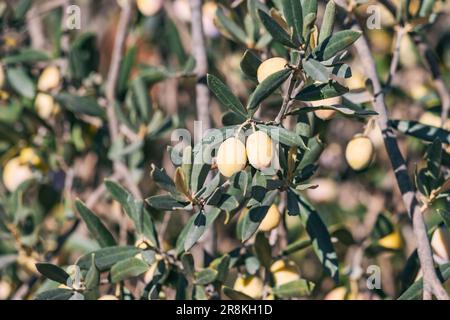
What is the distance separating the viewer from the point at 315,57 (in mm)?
820

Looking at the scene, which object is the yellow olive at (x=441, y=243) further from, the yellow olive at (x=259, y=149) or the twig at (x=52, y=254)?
the twig at (x=52, y=254)

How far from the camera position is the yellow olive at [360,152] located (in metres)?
1.05

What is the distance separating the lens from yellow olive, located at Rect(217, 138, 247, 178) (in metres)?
0.82

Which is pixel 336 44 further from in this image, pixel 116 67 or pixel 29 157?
pixel 29 157

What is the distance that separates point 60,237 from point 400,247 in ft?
2.16

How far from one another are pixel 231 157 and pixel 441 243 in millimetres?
421

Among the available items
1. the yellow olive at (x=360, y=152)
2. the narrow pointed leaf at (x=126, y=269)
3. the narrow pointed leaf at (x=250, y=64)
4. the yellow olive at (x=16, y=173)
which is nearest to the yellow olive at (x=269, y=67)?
the narrow pointed leaf at (x=250, y=64)

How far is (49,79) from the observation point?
1435 millimetres

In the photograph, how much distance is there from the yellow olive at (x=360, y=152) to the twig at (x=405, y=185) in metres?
0.04

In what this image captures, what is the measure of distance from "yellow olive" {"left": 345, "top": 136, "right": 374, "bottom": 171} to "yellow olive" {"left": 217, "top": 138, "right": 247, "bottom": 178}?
0.91 feet

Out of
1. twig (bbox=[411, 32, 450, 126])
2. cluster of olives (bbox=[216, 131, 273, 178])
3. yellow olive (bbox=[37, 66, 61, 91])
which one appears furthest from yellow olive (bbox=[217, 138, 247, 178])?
yellow olive (bbox=[37, 66, 61, 91])

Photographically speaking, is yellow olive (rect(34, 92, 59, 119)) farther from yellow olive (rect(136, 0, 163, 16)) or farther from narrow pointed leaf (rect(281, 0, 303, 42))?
narrow pointed leaf (rect(281, 0, 303, 42))

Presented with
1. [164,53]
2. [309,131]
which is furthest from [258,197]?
[164,53]

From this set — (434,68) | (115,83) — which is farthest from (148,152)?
(434,68)
